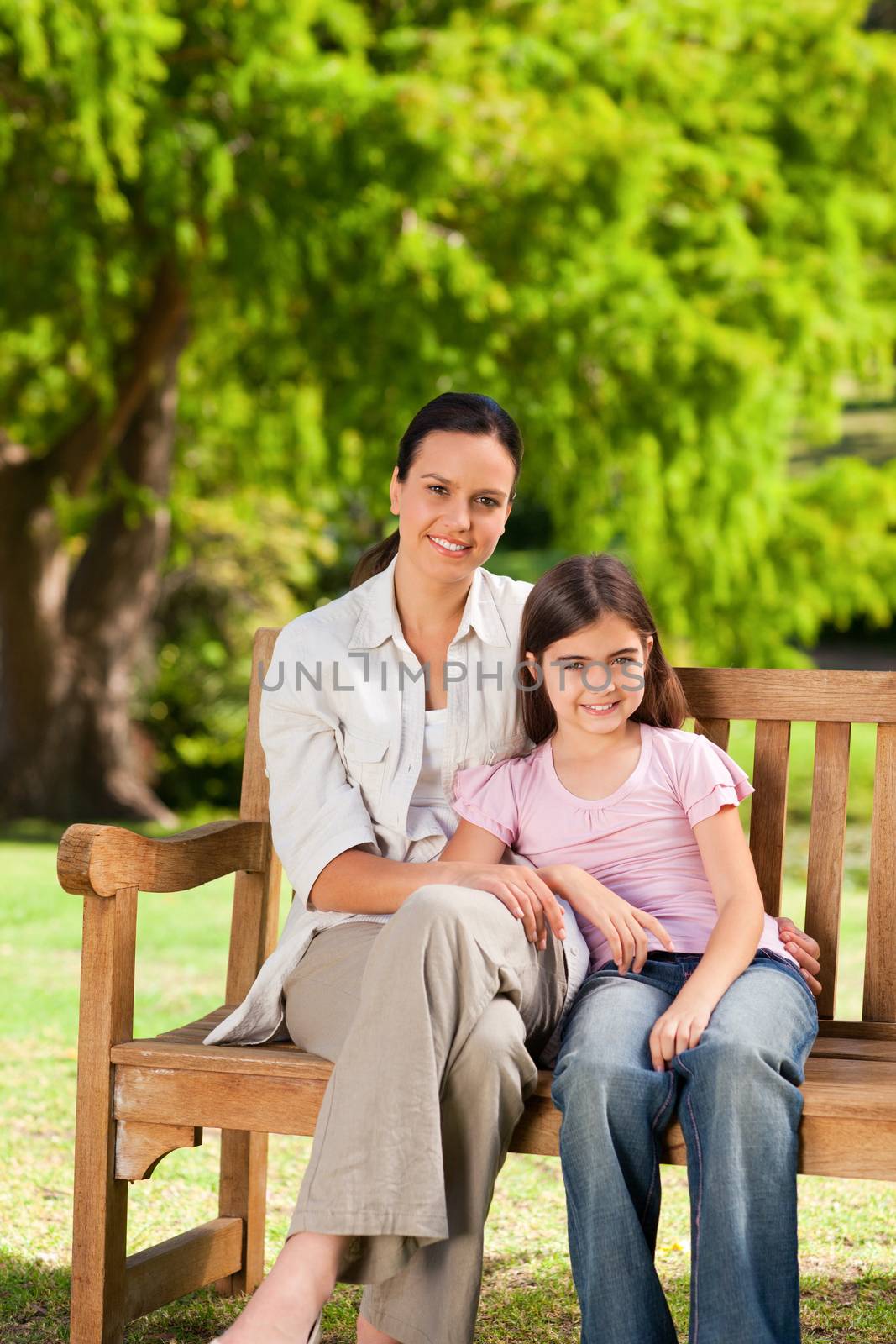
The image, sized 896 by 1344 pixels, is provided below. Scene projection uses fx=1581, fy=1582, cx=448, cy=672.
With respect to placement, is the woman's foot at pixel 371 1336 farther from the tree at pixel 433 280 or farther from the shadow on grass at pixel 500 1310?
the tree at pixel 433 280

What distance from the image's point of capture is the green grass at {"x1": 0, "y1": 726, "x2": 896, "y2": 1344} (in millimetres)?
2840

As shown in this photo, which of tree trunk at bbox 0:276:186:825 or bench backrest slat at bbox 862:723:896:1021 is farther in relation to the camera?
tree trunk at bbox 0:276:186:825

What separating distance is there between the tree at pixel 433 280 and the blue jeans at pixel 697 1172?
6.52 metres

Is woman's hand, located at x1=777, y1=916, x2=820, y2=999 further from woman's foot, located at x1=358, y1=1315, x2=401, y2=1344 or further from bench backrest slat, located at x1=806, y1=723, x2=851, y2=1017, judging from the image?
woman's foot, located at x1=358, y1=1315, x2=401, y2=1344

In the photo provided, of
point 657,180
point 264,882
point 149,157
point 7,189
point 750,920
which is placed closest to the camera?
point 750,920

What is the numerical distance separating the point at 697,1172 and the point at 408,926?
20.5 inches

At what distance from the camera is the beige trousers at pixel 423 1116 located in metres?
2.16

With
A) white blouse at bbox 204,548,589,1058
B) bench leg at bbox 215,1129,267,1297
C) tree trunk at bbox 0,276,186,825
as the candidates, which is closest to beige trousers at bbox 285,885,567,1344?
white blouse at bbox 204,548,589,1058

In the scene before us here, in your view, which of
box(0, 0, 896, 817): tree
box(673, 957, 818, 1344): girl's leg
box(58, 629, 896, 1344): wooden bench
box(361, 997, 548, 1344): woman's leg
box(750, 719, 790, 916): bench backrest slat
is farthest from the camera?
box(0, 0, 896, 817): tree

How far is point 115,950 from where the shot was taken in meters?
2.55

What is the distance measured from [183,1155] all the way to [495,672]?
1.69 metres

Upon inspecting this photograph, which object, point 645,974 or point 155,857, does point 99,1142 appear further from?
point 645,974

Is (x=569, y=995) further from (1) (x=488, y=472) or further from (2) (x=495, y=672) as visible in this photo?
(1) (x=488, y=472)

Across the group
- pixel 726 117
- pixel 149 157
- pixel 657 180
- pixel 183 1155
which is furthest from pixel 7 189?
pixel 183 1155
